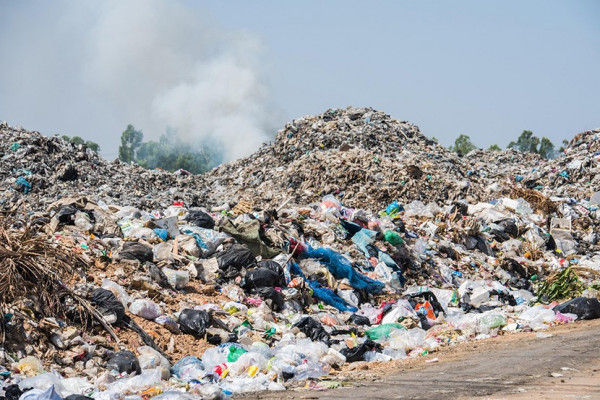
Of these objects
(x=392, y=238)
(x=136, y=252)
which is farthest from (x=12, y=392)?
(x=392, y=238)

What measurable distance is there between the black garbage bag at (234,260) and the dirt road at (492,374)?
2423 millimetres

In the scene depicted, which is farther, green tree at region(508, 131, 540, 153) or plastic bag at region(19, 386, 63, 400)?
green tree at region(508, 131, 540, 153)

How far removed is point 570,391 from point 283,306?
148 inches

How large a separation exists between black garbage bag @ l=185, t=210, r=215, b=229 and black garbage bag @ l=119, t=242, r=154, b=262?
5.04 feet

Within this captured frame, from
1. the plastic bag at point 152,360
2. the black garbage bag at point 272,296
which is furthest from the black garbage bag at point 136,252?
the plastic bag at point 152,360

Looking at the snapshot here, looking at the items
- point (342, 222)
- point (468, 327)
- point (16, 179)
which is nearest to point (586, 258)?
point (342, 222)

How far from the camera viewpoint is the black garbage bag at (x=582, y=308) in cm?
675

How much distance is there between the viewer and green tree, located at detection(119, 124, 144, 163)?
121ft

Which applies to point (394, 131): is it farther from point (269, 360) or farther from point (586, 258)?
point (269, 360)

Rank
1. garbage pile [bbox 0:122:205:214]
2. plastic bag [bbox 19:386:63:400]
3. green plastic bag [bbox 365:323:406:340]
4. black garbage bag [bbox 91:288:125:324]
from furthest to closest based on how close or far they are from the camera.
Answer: garbage pile [bbox 0:122:205:214] < green plastic bag [bbox 365:323:406:340] < black garbage bag [bbox 91:288:125:324] < plastic bag [bbox 19:386:63:400]

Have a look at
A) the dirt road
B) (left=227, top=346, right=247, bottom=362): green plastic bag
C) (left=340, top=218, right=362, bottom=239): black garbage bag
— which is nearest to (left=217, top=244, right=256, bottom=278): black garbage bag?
(left=227, top=346, right=247, bottom=362): green plastic bag

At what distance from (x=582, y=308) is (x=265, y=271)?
3.55m

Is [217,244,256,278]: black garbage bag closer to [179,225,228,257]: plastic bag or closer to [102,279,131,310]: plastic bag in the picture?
[179,225,228,257]: plastic bag

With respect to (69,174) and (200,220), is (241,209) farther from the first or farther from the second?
(69,174)
